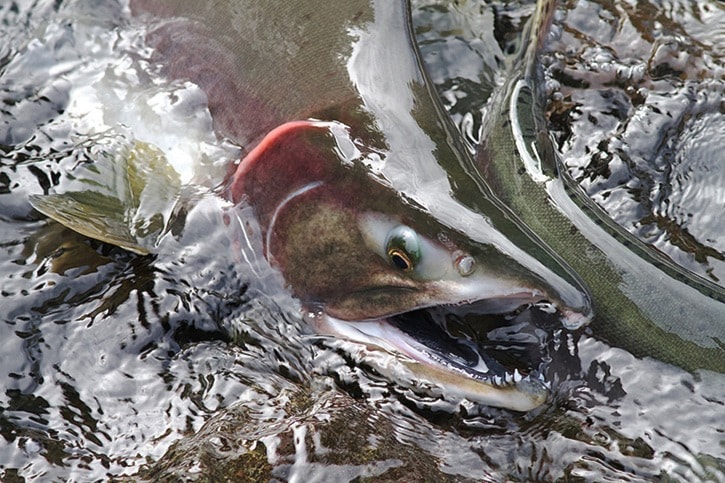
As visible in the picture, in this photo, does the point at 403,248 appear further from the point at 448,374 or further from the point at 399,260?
the point at 448,374

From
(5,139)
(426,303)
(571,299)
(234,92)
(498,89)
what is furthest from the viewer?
(498,89)

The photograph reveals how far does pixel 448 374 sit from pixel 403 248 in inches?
17.6

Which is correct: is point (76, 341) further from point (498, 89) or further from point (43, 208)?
point (498, 89)

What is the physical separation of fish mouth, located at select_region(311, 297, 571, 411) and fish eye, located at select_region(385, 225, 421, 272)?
251 millimetres

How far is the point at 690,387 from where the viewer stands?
2842 millimetres

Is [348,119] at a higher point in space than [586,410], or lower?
higher

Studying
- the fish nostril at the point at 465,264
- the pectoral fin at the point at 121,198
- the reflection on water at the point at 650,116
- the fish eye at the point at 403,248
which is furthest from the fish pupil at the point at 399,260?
the reflection on water at the point at 650,116

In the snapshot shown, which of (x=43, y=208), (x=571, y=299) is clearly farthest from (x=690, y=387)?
(x=43, y=208)

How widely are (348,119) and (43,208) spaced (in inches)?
48.1

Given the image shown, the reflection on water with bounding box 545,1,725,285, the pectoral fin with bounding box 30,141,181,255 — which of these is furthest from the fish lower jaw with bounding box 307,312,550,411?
the reflection on water with bounding box 545,1,725,285

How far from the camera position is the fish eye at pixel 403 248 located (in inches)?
106

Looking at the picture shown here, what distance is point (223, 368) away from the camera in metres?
2.86

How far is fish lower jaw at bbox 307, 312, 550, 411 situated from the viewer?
8.76 feet

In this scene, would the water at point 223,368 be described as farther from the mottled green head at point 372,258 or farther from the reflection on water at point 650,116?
the mottled green head at point 372,258
